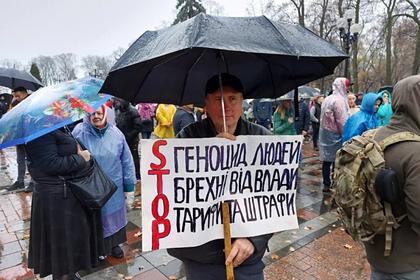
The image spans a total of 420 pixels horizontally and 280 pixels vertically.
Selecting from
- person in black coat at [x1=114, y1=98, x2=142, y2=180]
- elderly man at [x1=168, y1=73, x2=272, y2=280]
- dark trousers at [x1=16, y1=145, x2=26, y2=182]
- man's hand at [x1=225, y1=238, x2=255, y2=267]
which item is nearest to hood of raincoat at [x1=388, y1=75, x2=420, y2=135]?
elderly man at [x1=168, y1=73, x2=272, y2=280]

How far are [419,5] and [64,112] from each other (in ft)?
97.6

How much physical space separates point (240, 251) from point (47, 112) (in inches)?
67.1

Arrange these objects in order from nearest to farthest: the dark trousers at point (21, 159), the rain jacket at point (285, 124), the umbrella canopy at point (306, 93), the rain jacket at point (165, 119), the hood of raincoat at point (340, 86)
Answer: the hood of raincoat at point (340, 86), the rain jacket at point (165, 119), the rain jacket at point (285, 124), the dark trousers at point (21, 159), the umbrella canopy at point (306, 93)

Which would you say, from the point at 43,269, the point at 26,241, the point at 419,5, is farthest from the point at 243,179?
the point at 419,5

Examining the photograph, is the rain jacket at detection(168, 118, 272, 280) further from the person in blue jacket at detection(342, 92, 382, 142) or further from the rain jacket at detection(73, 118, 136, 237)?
the person in blue jacket at detection(342, 92, 382, 142)

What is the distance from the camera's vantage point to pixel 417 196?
161 cm

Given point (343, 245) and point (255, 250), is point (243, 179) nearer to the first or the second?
point (255, 250)

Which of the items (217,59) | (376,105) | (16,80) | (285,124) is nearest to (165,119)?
(285,124)

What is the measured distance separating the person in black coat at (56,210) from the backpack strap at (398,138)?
234 cm

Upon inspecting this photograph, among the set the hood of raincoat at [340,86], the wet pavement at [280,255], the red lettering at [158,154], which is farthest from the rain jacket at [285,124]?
the red lettering at [158,154]

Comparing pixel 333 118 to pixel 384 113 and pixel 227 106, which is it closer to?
pixel 384 113

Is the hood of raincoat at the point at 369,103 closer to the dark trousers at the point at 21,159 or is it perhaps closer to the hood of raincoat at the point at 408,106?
the hood of raincoat at the point at 408,106

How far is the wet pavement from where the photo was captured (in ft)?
10.8

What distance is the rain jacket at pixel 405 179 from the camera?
1634 millimetres
